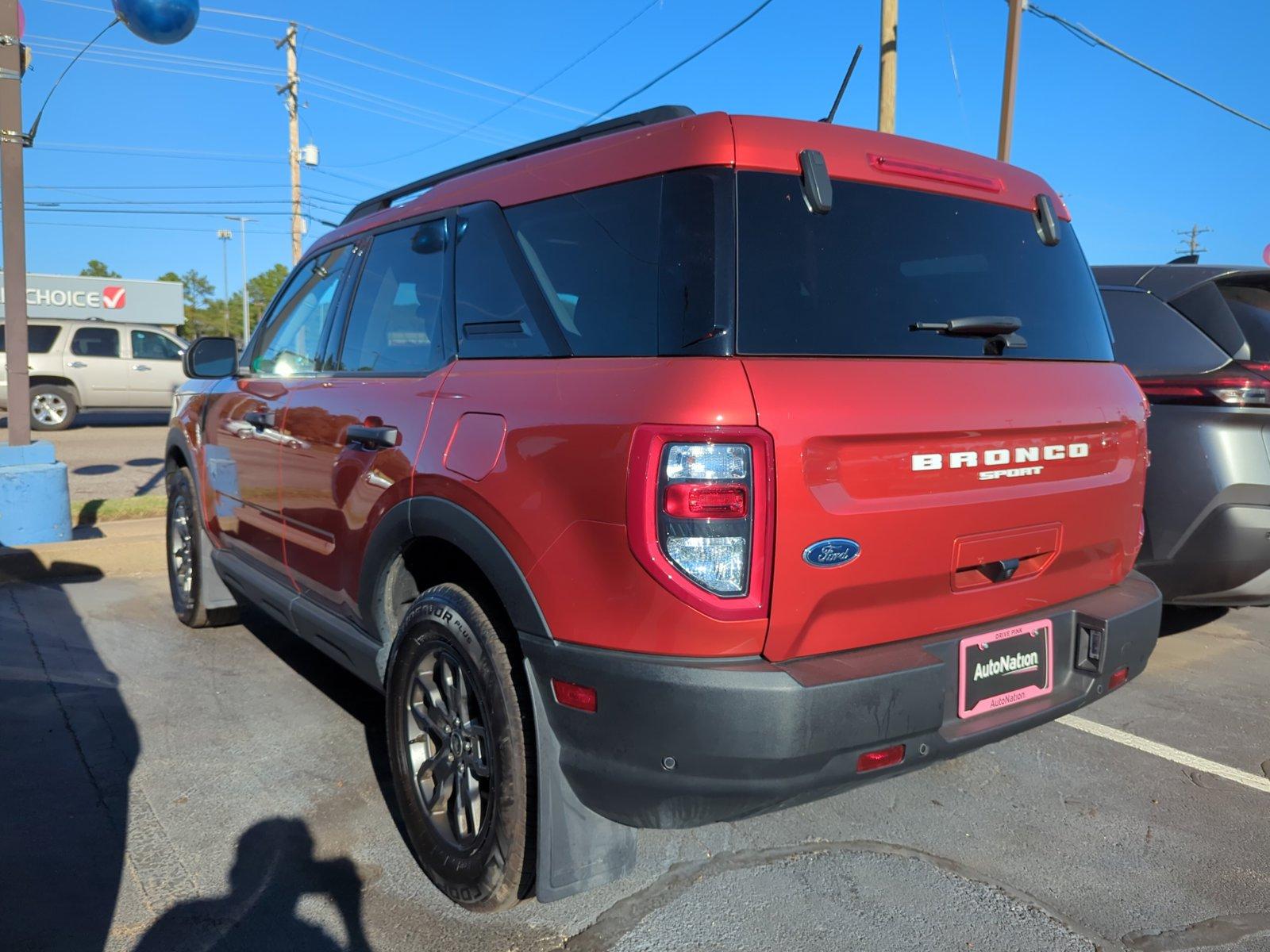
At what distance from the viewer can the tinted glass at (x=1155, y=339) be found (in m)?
4.19

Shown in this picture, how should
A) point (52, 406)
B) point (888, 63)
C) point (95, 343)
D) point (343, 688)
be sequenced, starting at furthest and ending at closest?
point (95, 343)
point (52, 406)
point (888, 63)
point (343, 688)

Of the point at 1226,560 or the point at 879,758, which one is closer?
the point at 879,758

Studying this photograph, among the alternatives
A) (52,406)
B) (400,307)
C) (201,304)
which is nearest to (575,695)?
(400,307)

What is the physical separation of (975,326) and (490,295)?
1.30 meters

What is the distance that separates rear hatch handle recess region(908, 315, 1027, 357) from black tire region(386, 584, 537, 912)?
1353 millimetres

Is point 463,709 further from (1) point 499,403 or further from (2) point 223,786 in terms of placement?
(2) point 223,786

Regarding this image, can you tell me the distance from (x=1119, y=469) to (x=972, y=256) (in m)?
0.78

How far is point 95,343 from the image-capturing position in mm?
16703

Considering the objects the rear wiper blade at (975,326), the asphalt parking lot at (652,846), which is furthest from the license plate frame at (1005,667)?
the rear wiper blade at (975,326)

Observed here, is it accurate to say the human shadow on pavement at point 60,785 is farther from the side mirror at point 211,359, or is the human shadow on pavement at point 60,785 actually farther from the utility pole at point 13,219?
the utility pole at point 13,219

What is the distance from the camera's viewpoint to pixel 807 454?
2002 mm

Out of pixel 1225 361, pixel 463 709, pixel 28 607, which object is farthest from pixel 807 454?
pixel 28 607

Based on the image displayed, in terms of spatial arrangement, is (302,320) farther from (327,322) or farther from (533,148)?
(533,148)

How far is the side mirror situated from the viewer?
4371 millimetres
